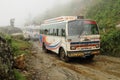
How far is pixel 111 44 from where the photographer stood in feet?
55.5

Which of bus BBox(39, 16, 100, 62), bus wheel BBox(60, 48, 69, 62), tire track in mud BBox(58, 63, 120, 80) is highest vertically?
bus BBox(39, 16, 100, 62)

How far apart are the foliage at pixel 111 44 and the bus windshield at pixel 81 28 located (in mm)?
2658

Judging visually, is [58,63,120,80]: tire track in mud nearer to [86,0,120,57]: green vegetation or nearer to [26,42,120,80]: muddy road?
[26,42,120,80]: muddy road

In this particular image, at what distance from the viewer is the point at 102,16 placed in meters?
24.9

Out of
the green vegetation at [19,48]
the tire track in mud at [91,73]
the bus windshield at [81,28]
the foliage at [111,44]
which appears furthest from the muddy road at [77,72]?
the green vegetation at [19,48]

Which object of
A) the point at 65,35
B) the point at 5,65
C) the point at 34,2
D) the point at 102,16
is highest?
the point at 34,2

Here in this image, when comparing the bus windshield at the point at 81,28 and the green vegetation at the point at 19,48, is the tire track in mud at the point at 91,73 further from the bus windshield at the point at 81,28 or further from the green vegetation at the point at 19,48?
the green vegetation at the point at 19,48

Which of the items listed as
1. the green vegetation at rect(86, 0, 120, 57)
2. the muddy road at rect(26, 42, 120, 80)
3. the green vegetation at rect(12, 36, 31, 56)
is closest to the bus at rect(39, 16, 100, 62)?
the muddy road at rect(26, 42, 120, 80)

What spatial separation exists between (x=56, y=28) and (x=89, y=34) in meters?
3.12

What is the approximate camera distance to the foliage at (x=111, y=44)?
1638 cm

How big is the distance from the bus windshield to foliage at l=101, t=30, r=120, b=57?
8.72 ft

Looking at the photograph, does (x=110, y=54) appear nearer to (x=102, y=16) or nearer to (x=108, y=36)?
(x=108, y=36)

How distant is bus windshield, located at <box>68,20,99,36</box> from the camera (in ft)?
46.3

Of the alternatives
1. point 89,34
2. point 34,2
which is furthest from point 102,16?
point 34,2
